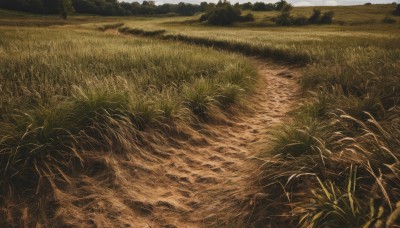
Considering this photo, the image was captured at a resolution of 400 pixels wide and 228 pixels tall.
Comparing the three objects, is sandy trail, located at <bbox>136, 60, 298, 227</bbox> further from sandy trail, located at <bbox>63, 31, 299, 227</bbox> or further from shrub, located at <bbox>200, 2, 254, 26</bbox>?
shrub, located at <bbox>200, 2, 254, 26</bbox>

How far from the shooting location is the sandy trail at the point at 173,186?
2814mm

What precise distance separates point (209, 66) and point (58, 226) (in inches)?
256

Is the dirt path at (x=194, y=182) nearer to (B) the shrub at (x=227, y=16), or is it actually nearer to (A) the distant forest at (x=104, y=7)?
(B) the shrub at (x=227, y=16)

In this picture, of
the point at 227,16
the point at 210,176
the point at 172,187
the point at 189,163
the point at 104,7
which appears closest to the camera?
the point at 172,187

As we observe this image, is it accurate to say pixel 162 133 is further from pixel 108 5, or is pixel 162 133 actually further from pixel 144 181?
pixel 108 5

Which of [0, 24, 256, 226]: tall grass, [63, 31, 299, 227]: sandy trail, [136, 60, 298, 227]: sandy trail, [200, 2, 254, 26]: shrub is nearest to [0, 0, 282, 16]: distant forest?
[200, 2, 254, 26]: shrub

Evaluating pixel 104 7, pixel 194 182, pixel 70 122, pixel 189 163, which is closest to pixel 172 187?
pixel 194 182

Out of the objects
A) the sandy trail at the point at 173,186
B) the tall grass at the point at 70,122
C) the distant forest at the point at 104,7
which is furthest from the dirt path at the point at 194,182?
the distant forest at the point at 104,7

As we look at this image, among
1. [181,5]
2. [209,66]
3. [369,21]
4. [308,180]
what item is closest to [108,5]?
[181,5]

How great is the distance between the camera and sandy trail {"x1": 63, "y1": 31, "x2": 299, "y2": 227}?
2814mm

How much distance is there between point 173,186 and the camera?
3.44 metres

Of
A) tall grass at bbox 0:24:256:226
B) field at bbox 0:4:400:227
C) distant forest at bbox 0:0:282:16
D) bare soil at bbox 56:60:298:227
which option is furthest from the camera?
distant forest at bbox 0:0:282:16

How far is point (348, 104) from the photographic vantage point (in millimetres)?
4758

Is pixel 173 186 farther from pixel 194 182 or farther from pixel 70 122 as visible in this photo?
pixel 70 122
